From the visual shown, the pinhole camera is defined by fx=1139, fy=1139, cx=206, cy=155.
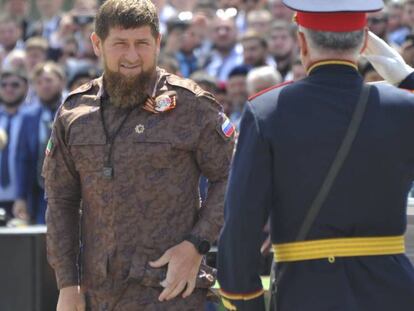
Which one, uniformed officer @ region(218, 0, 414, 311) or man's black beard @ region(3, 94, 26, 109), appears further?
man's black beard @ region(3, 94, 26, 109)

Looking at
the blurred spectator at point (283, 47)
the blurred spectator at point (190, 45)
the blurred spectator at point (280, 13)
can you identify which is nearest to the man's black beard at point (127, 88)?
the blurred spectator at point (283, 47)

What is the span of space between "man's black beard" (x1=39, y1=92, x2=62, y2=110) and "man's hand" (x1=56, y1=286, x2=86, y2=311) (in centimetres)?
606

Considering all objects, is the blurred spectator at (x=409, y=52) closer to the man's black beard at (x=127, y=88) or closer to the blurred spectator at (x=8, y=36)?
the man's black beard at (x=127, y=88)

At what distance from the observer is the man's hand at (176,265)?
15.7ft

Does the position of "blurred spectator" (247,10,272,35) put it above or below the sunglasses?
above

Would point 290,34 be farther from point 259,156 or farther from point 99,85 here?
point 259,156

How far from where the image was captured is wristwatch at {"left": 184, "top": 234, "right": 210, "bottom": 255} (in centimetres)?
481

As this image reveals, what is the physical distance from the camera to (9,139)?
10.9 metres

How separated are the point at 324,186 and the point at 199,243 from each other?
110 cm

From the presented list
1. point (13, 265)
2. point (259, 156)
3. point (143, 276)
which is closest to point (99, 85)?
point (143, 276)

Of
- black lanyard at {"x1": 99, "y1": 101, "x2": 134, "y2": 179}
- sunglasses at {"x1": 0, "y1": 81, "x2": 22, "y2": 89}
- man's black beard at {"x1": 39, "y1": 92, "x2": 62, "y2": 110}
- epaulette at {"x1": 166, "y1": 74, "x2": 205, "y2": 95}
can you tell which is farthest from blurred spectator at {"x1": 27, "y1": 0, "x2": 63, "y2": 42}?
black lanyard at {"x1": 99, "y1": 101, "x2": 134, "y2": 179}

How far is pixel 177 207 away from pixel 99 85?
664mm

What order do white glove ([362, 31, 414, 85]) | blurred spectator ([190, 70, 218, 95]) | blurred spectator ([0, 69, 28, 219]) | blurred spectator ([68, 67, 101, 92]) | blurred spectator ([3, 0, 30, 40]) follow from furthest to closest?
blurred spectator ([3, 0, 30, 40]) → blurred spectator ([0, 69, 28, 219]) → blurred spectator ([68, 67, 101, 92]) → blurred spectator ([190, 70, 218, 95]) → white glove ([362, 31, 414, 85])

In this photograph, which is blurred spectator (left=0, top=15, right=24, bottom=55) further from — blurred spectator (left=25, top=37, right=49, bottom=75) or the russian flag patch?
the russian flag patch
